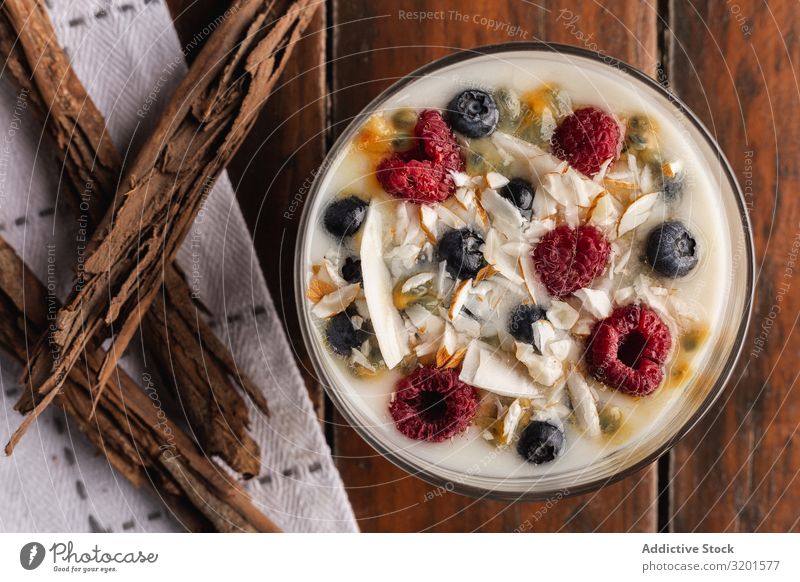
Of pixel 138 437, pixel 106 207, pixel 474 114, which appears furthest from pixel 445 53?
pixel 138 437

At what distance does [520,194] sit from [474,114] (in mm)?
77

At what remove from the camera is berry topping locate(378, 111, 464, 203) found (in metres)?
0.59

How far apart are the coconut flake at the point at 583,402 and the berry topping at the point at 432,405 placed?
8 centimetres

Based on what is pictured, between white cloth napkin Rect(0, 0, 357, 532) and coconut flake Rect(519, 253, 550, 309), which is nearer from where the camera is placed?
coconut flake Rect(519, 253, 550, 309)

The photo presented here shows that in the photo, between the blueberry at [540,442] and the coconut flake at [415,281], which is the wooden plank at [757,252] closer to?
the blueberry at [540,442]

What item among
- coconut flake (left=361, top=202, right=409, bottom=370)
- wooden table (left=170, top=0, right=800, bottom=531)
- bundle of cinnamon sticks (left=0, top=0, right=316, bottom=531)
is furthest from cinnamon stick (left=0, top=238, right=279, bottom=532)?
coconut flake (left=361, top=202, right=409, bottom=370)

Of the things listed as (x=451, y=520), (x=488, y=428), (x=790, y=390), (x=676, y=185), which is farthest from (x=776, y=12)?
(x=451, y=520)

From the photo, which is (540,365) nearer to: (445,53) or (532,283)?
(532,283)

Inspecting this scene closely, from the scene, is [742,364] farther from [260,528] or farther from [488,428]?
[260,528]

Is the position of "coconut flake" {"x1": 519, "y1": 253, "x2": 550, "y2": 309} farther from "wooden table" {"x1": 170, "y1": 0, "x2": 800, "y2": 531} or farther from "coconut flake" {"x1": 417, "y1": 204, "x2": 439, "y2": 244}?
"wooden table" {"x1": 170, "y1": 0, "x2": 800, "y2": 531}

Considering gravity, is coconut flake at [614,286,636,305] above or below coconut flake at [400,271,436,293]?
below

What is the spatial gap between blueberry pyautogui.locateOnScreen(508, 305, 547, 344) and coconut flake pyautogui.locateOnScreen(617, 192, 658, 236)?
0.31 ft

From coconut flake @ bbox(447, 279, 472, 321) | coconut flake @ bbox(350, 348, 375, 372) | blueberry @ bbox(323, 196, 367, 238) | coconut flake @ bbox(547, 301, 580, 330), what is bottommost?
coconut flake @ bbox(350, 348, 375, 372)

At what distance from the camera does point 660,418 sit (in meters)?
0.65
